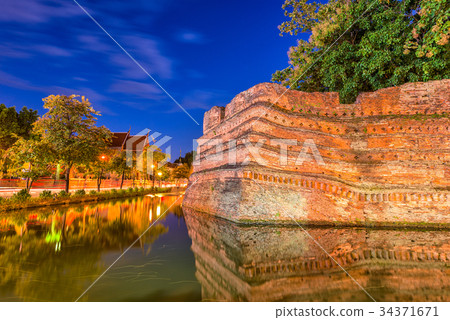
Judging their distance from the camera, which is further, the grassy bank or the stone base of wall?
the grassy bank

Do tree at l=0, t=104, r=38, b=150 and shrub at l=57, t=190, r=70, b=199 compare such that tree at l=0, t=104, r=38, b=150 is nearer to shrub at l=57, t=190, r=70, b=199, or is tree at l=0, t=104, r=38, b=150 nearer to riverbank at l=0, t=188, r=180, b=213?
riverbank at l=0, t=188, r=180, b=213

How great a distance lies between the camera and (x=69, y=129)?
73.6 ft

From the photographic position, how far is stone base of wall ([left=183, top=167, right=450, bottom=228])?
13266mm

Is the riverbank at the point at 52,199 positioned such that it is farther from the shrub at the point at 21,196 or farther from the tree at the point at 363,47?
the tree at the point at 363,47

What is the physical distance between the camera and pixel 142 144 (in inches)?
3007

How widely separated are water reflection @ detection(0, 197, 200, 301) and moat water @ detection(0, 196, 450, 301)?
0.02m

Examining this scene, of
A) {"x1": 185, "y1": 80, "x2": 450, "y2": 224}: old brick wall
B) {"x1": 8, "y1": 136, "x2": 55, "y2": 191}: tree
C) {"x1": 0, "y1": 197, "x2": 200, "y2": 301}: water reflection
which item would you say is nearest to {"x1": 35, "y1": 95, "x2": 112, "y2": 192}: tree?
{"x1": 8, "y1": 136, "x2": 55, "y2": 191}: tree

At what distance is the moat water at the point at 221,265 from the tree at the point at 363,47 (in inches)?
443

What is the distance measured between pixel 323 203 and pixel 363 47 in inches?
475

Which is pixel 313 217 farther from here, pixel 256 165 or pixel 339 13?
pixel 339 13

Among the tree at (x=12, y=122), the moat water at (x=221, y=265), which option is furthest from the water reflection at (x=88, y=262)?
the tree at (x=12, y=122)
